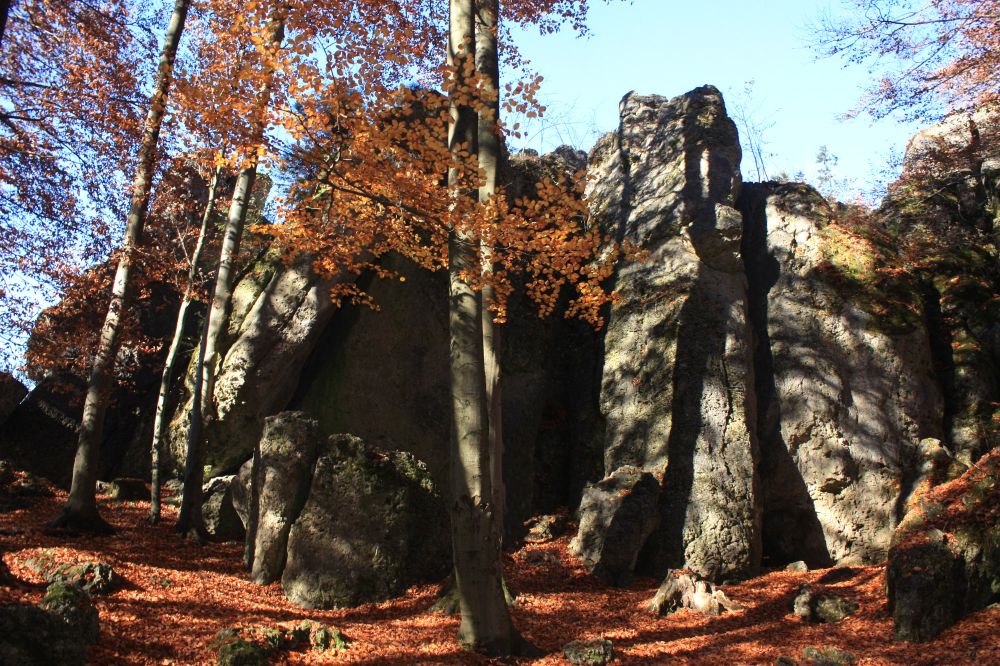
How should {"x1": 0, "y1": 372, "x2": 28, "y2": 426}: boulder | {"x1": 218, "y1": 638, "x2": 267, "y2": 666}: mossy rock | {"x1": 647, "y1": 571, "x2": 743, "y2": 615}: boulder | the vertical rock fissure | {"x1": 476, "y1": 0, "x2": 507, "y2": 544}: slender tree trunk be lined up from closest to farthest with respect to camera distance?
{"x1": 218, "y1": 638, "x2": 267, "y2": 666}: mossy rock, {"x1": 476, "y1": 0, "x2": 507, "y2": 544}: slender tree trunk, {"x1": 647, "y1": 571, "x2": 743, "y2": 615}: boulder, the vertical rock fissure, {"x1": 0, "y1": 372, "x2": 28, "y2": 426}: boulder

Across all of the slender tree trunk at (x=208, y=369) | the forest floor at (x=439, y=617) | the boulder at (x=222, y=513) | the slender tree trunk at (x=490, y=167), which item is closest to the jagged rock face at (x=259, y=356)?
the boulder at (x=222, y=513)

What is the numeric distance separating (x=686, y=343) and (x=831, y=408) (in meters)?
2.93

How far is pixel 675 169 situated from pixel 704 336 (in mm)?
4620

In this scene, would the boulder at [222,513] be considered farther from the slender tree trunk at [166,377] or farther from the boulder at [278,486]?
the boulder at [278,486]

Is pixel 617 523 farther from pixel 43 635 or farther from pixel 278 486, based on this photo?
pixel 43 635

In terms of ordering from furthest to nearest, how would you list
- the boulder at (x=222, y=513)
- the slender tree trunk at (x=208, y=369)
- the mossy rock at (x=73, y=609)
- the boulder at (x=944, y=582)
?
the boulder at (x=222, y=513)
the slender tree trunk at (x=208, y=369)
the boulder at (x=944, y=582)
the mossy rock at (x=73, y=609)

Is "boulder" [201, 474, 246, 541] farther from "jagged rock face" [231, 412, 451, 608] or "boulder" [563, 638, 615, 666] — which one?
"boulder" [563, 638, 615, 666]

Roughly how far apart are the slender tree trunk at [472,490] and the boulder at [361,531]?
2326 millimetres

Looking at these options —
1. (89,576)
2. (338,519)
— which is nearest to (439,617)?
(338,519)

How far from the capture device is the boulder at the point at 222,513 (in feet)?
39.0

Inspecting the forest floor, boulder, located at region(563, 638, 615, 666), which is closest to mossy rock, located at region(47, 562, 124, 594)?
the forest floor

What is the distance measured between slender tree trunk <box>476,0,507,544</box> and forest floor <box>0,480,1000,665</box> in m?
1.70

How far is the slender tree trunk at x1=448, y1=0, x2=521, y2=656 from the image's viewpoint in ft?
21.7

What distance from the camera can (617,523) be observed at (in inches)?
428
